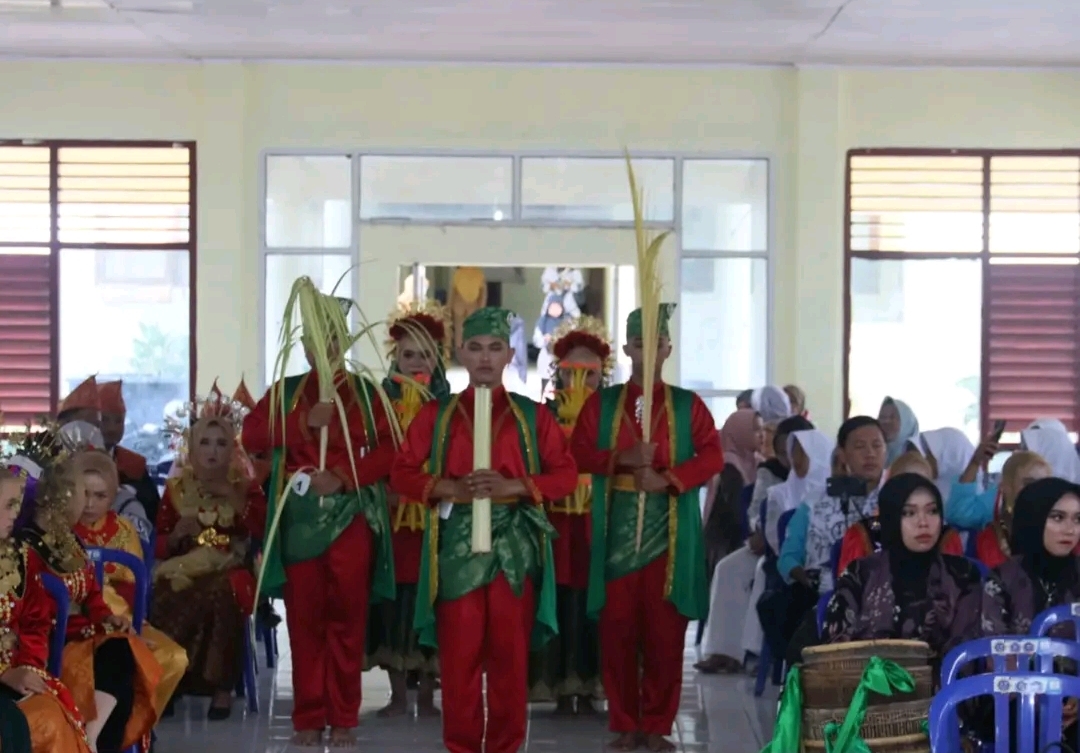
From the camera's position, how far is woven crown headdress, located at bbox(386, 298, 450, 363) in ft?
21.2

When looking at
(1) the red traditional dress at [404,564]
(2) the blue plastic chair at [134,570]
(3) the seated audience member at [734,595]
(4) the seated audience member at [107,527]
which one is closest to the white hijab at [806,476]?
(3) the seated audience member at [734,595]

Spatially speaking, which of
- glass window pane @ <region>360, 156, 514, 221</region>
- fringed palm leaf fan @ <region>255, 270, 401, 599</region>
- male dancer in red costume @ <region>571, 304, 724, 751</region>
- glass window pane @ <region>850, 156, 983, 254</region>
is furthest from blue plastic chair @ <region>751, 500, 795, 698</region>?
glass window pane @ <region>850, 156, 983, 254</region>

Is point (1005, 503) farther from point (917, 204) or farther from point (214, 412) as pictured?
point (917, 204)

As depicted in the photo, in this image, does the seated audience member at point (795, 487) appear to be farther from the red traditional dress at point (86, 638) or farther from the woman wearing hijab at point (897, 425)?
the red traditional dress at point (86, 638)

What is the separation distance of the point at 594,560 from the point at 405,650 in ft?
3.28

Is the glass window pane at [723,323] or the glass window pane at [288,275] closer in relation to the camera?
the glass window pane at [288,275]

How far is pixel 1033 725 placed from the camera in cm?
370

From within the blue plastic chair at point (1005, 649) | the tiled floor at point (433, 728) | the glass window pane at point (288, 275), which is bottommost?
the tiled floor at point (433, 728)

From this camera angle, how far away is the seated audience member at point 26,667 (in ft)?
13.5

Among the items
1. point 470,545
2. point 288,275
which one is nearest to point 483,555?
point 470,545

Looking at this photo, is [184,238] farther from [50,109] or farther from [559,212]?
[559,212]

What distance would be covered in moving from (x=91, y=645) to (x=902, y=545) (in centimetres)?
230

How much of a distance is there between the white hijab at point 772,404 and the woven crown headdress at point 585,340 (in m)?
2.08

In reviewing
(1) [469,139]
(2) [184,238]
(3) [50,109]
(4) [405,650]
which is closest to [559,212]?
(1) [469,139]
